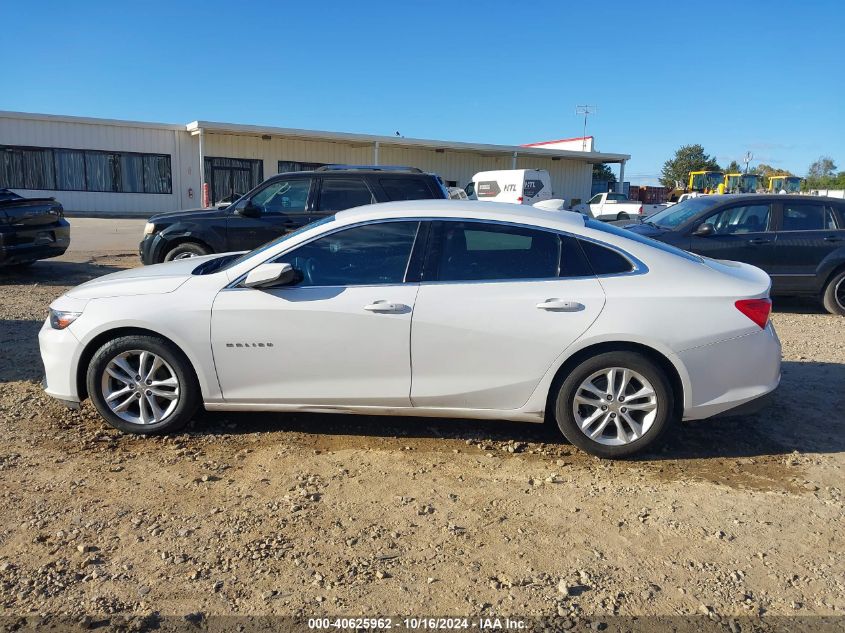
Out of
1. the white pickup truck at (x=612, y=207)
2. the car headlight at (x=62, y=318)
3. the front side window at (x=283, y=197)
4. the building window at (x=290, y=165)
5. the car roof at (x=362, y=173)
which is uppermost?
the building window at (x=290, y=165)

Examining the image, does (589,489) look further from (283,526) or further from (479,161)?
(479,161)

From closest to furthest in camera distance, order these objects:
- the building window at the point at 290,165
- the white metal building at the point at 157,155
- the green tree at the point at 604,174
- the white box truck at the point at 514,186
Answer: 1. the white box truck at the point at 514,186
2. the white metal building at the point at 157,155
3. the building window at the point at 290,165
4. the green tree at the point at 604,174

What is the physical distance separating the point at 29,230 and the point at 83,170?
19.4 meters

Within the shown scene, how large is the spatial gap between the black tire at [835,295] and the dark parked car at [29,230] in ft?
37.4

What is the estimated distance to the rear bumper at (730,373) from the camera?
12.4 feet

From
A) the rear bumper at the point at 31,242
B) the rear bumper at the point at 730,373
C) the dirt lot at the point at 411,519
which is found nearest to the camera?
the dirt lot at the point at 411,519

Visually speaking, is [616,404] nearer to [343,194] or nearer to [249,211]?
[343,194]

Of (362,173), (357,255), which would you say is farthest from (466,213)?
(362,173)

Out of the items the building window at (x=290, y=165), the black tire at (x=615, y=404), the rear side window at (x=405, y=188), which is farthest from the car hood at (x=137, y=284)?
the building window at (x=290, y=165)

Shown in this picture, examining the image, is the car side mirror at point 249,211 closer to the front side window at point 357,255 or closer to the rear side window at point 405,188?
the rear side window at point 405,188

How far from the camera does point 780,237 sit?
335 inches

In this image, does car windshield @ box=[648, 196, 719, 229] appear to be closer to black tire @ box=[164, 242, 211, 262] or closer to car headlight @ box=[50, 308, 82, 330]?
black tire @ box=[164, 242, 211, 262]

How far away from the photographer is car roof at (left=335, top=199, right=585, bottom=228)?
4055 millimetres

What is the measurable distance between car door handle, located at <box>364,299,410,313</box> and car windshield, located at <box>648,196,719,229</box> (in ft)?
19.7
